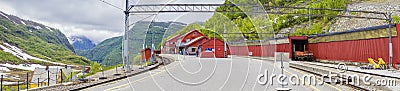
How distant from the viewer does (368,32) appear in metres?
22.9

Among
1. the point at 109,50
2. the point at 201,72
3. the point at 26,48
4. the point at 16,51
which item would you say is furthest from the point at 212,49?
the point at 26,48

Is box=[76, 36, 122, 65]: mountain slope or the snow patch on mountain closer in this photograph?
box=[76, 36, 122, 65]: mountain slope

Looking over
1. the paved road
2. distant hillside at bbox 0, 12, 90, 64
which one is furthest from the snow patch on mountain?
the paved road

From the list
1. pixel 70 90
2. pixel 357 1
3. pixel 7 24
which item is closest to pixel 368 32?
pixel 70 90

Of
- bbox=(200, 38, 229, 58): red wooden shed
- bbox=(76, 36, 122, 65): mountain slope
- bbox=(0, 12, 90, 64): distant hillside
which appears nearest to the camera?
bbox=(200, 38, 229, 58): red wooden shed

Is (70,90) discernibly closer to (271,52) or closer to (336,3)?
(271,52)

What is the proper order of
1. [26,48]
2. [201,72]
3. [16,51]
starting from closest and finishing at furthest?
1. [201,72]
2. [16,51]
3. [26,48]

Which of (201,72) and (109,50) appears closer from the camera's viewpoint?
(201,72)

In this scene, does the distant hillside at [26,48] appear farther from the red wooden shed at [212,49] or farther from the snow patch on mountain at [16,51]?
the red wooden shed at [212,49]

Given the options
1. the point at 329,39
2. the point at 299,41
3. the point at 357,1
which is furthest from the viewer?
the point at 357,1

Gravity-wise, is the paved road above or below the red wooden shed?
below

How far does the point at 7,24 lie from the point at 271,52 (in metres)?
198

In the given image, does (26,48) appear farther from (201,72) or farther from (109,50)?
(201,72)

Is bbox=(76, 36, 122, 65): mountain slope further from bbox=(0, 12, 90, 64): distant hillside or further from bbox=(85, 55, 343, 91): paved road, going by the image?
bbox=(0, 12, 90, 64): distant hillside
